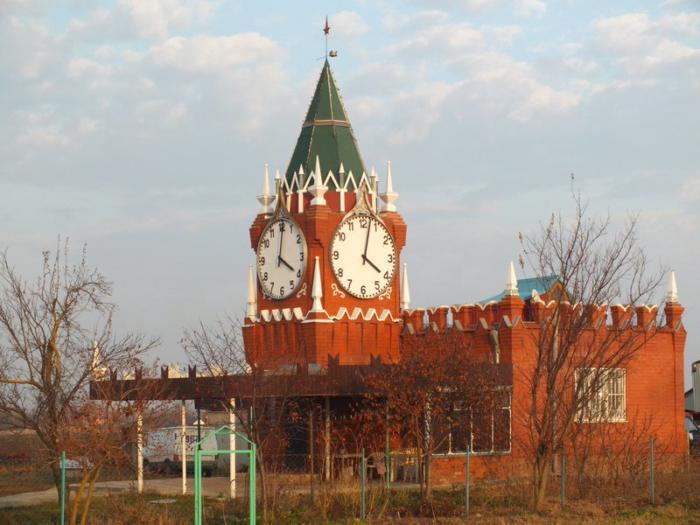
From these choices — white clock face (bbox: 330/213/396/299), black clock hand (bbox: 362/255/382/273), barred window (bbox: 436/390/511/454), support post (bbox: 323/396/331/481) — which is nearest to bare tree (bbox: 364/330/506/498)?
barred window (bbox: 436/390/511/454)

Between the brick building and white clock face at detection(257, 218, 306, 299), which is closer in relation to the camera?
the brick building

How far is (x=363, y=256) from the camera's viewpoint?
131ft

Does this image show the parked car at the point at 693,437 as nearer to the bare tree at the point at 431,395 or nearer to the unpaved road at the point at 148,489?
the bare tree at the point at 431,395

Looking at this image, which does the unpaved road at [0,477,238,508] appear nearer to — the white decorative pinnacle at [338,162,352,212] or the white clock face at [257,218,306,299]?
the white clock face at [257,218,306,299]

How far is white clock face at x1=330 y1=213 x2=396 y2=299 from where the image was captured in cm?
3931

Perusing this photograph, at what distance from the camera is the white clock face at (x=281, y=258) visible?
3950 cm

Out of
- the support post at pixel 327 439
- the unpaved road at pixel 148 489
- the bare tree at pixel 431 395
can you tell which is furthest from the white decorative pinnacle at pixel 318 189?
the unpaved road at pixel 148 489

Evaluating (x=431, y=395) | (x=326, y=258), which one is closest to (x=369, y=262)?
(x=326, y=258)

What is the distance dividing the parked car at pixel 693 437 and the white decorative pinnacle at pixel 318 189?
16135mm

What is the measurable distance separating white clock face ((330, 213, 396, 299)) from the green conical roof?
1.60 metres

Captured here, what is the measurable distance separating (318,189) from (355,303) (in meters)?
4.01

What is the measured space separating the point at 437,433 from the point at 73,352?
10673 millimetres

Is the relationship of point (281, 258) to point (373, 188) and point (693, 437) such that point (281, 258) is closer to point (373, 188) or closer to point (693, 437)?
point (373, 188)

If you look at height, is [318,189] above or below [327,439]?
above
